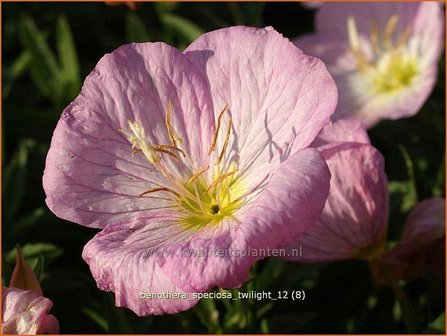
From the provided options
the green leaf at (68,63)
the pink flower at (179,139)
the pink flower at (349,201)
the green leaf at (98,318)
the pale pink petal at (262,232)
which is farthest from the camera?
the green leaf at (68,63)

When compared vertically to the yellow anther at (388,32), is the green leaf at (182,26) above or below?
above

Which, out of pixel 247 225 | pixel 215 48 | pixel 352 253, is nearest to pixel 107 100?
pixel 215 48

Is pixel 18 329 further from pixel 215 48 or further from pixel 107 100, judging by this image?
pixel 215 48

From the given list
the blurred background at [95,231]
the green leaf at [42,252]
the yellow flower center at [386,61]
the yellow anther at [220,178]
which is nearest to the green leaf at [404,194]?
the blurred background at [95,231]

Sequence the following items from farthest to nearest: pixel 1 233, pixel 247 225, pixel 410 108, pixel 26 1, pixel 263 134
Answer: pixel 26 1 < pixel 410 108 < pixel 1 233 < pixel 263 134 < pixel 247 225

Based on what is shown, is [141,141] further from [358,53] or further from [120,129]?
[358,53]

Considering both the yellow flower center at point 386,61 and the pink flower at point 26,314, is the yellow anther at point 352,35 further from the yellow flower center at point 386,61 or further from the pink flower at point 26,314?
the pink flower at point 26,314

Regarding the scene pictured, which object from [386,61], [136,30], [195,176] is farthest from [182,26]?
[195,176]
